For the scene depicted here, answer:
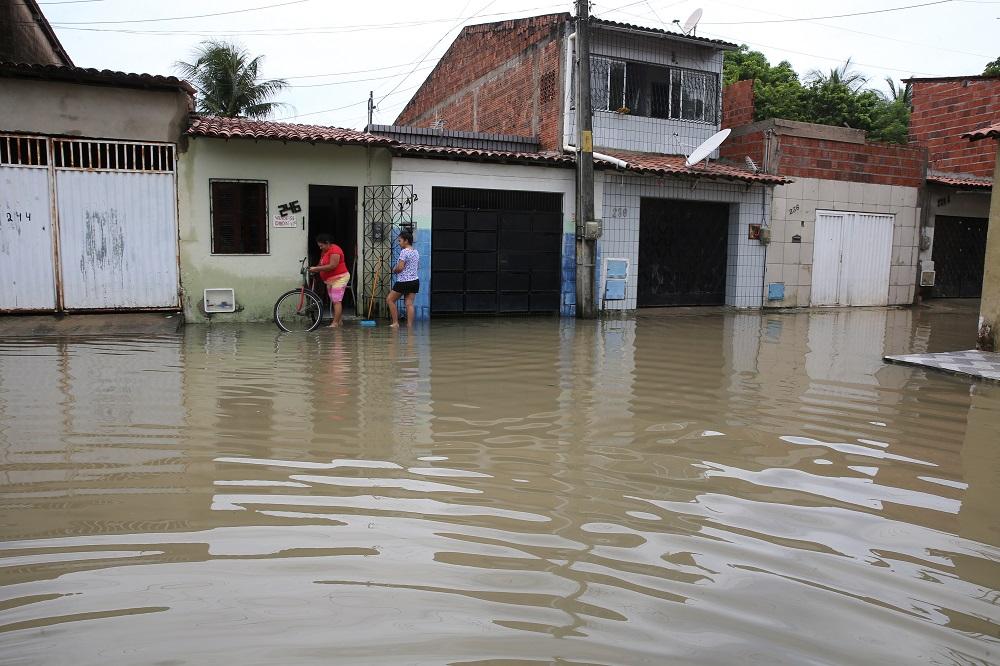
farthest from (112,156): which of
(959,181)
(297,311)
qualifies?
(959,181)

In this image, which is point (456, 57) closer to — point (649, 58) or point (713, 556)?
point (649, 58)

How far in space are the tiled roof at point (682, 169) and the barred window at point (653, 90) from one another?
967mm

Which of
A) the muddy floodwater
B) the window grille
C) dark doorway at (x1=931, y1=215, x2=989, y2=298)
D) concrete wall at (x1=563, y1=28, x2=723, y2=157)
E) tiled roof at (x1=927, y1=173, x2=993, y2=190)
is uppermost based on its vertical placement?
concrete wall at (x1=563, y1=28, x2=723, y2=157)

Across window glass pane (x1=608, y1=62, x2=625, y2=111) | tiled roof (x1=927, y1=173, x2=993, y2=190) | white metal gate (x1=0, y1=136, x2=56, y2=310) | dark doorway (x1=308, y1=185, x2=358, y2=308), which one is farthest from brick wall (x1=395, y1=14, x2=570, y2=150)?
white metal gate (x1=0, y1=136, x2=56, y2=310)

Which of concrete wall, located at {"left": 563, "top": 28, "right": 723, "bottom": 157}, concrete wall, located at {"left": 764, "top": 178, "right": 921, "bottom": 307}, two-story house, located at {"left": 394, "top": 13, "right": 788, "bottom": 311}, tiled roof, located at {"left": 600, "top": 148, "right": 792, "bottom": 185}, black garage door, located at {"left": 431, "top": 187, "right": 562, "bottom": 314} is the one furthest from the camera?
concrete wall, located at {"left": 764, "top": 178, "right": 921, "bottom": 307}

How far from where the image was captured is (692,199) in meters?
16.3

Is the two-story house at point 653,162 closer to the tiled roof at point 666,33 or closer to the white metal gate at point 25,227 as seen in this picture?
the tiled roof at point 666,33

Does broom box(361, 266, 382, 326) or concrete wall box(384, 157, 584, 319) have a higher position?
concrete wall box(384, 157, 584, 319)

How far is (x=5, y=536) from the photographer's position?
325 centimetres

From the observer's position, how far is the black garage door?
46.1 ft

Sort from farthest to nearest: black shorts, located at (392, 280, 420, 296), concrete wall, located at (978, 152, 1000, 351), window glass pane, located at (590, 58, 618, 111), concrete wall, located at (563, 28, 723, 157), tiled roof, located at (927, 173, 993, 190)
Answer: tiled roof, located at (927, 173, 993, 190) < concrete wall, located at (563, 28, 723, 157) < window glass pane, located at (590, 58, 618, 111) < black shorts, located at (392, 280, 420, 296) < concrete wall, located at (978, 152, 1000, 351)

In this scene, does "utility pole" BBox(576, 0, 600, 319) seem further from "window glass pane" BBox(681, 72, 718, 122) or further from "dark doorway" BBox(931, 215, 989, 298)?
"dark doorway" BBox(931, 215, 989, 298)

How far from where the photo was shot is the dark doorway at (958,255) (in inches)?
762

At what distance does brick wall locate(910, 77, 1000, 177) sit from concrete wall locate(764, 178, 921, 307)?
276cm
